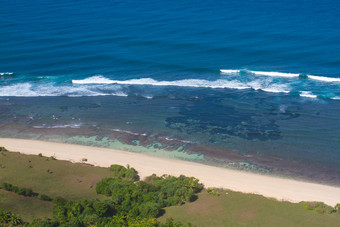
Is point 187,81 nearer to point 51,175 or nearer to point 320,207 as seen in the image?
point 51,175

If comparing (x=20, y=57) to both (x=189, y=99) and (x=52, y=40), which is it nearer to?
(x=52, y=40)

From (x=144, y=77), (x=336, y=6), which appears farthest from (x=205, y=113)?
(x=336, y=6)

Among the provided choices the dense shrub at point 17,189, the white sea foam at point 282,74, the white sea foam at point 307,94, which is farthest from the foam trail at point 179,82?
the dense shrub at point 17,189

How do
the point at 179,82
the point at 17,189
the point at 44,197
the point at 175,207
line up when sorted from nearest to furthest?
the point at 175,207 → the point at 44,197 → the point at 17,189 → the point at 179,82

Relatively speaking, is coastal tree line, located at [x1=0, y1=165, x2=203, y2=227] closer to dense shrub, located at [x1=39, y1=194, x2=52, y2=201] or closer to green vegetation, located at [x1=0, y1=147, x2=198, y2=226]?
green vegetation, located at [x1=0, y1=147, x2=198, y2=226]

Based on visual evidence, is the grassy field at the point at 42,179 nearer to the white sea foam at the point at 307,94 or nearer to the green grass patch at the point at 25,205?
the green grass patch at the point at 25,205

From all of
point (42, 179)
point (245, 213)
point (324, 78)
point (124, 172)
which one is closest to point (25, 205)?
point (42, 179)

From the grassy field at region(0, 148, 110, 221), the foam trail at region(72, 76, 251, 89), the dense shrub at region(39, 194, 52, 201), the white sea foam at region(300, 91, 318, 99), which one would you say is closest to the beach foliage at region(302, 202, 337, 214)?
the grassy field at region(0, 148, 110, 221)
